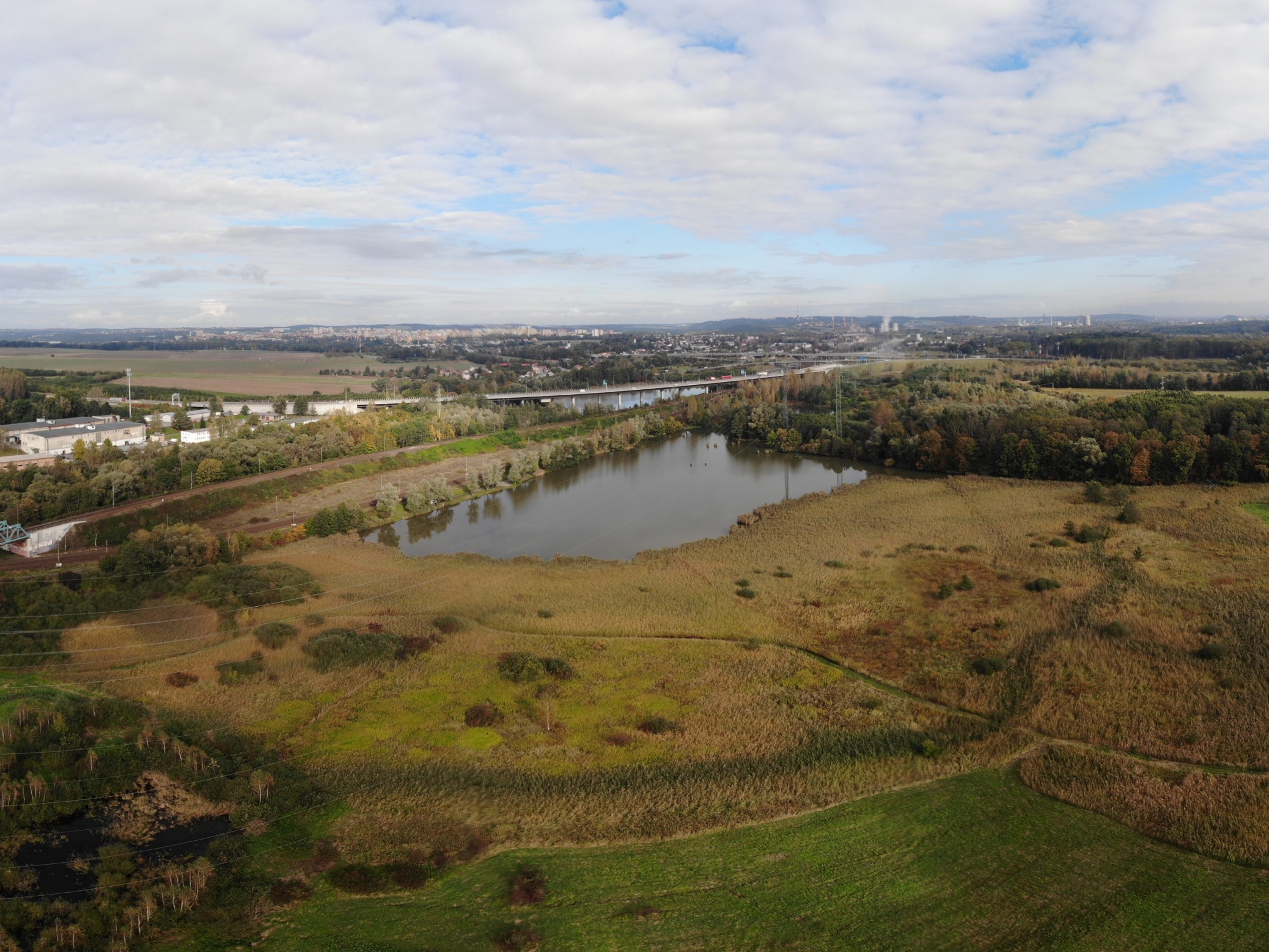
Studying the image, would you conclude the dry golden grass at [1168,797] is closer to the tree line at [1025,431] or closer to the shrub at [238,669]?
the shrub at [238,669]

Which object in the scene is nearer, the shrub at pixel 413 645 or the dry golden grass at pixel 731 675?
the dry golden grass at pixel 731 675

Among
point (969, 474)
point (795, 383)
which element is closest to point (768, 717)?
point (969, 474)

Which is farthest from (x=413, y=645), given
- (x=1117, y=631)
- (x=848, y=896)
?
(x=1117, y=631)

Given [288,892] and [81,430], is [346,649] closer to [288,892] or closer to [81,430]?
[288,892]

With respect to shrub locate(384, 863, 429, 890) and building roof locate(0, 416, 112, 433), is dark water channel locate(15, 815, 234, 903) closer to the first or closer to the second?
shrub locate(384, 863, 429, 890)

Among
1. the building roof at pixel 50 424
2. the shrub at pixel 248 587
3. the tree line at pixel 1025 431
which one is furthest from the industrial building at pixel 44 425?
the tree line at pixel 1025 431

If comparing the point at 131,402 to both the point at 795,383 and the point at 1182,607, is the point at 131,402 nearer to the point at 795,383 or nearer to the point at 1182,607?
the point at 795,383
